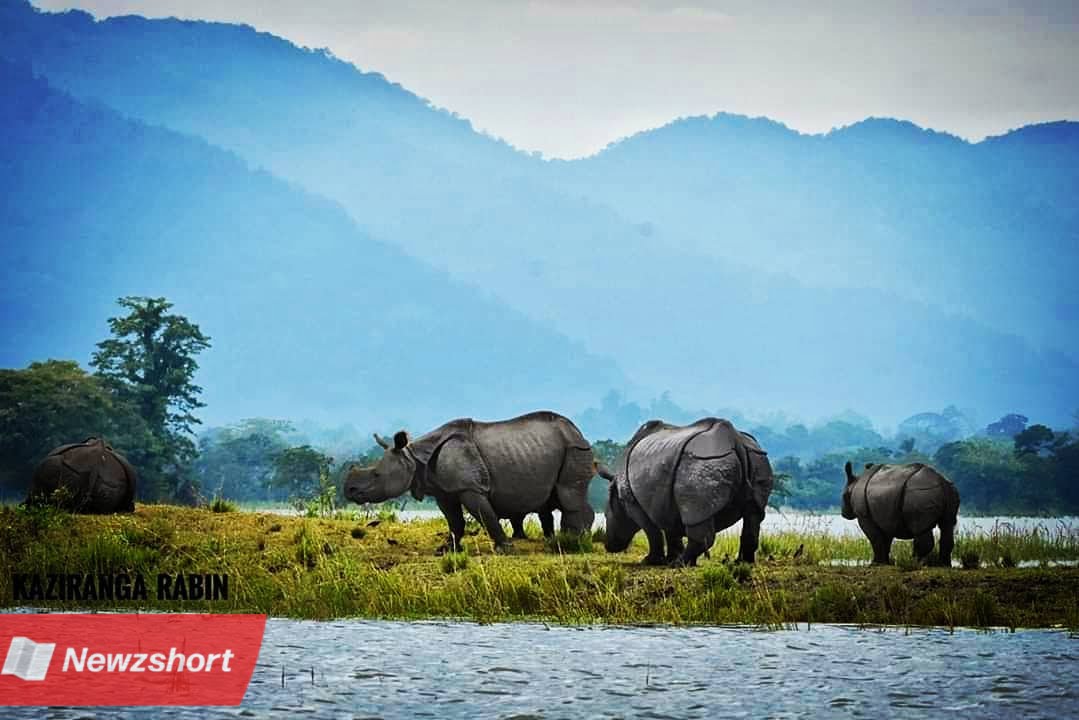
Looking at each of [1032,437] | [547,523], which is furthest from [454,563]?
[1032,437]

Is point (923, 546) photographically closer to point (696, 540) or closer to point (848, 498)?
point (848, 498)

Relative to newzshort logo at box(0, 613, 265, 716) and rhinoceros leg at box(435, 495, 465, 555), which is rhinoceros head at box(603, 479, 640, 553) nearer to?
rhinoceros leg at box(435, 495, 465, 555)

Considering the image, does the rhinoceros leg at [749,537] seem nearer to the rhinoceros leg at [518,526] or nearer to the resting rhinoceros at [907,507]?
the resting rhinoceros at [907,507]

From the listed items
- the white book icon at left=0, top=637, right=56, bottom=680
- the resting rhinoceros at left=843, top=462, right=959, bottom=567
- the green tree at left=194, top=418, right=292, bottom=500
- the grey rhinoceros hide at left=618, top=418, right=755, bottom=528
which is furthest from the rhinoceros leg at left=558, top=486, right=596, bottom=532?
the green tree at left=194, top=418, right=292, bottom=500

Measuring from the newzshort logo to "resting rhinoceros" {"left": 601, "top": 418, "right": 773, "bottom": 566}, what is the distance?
4989 millimetres

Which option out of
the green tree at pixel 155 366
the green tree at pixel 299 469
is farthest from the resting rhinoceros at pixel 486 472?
the green tree at pixel 299 469

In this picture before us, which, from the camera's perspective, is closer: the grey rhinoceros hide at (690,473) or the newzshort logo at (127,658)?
the newzshort logo at (127,658)

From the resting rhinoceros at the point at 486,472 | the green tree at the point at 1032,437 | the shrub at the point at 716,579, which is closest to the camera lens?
the shrub at the point at 716,579

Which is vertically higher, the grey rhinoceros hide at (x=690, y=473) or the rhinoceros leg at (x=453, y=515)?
the grey rhinoceros hide at (x=690, y=473)

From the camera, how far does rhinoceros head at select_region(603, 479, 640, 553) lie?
20.2 metres

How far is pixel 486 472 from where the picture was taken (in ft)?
69.1

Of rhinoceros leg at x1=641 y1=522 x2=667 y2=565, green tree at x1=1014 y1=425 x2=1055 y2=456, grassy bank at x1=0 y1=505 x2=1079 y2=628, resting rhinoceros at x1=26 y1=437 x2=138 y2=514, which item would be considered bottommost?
grassy bank at x1=0 y1=505 x2=1079 y2=628

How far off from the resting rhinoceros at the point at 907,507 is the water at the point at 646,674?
3924mm

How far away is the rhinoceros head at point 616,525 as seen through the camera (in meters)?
20.2
